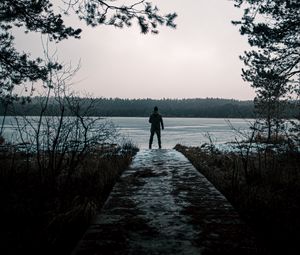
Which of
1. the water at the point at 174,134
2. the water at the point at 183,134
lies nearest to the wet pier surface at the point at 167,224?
the water at the point at 174,134

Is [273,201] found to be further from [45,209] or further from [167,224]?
[45,209]

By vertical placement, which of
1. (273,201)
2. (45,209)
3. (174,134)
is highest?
(273,201)

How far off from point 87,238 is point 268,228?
77.4 inches

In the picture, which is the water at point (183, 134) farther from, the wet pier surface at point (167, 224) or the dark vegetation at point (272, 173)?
the wet pier surface at point (167, 224)

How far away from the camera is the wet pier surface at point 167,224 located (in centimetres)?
323

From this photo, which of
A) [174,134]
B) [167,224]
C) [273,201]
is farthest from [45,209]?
[174,134]

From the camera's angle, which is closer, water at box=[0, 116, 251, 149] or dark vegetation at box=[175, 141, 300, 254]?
dark vegetation at box=[175, 141, 300, 254]

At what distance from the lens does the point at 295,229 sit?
11.9 ft

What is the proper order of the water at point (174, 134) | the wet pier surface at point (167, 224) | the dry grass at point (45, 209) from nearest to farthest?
1. the wet pier surface at point (167, 224)
2. the dry grass at point (45, 209)
3. the water at point (174, 134)

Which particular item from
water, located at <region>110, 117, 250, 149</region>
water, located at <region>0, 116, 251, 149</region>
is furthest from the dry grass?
water, located at <region>110, 117, 250, 149</region>

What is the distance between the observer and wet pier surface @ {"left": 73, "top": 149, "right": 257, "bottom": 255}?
3230 mm

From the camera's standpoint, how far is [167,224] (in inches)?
156

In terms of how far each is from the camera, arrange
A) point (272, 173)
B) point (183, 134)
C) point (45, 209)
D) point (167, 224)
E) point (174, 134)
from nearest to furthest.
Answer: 1. point (167, 224)
2. point (45, 209)
3. point (272, 173)
4. point (174, 134)
5. point (183, 134)

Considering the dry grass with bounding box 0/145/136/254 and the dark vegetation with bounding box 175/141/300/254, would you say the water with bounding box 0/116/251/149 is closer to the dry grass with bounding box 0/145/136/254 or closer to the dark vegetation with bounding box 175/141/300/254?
the dry grass with bounding box 0/145/136/254
